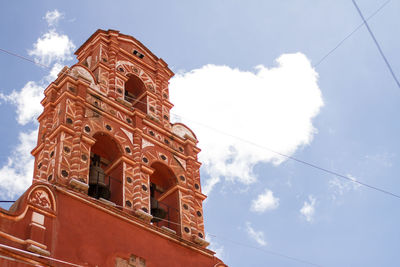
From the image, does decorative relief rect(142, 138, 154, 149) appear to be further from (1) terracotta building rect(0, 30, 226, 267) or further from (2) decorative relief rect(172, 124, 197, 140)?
(2) decorative relief rect(172, 124, 197, 140)

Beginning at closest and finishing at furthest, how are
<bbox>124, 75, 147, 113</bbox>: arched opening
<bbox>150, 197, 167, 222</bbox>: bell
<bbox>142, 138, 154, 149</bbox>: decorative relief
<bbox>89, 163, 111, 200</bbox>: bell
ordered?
<bbox>89, 163, 111, 200</bbox>: bell < <bbox>150, 197, 167, 222</bbox>: bell < <bbox>142, 138, 154, 149</bbox>: decorative relief < <bbox>124, 75, 147, 113</bbox>: arched opening

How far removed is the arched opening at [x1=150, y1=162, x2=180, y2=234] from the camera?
16562 millimetres

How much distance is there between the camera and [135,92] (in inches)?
805

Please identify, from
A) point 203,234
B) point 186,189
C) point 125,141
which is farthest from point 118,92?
point 203,234

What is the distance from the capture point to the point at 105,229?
14062 mm

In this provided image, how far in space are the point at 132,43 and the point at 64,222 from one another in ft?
29.8

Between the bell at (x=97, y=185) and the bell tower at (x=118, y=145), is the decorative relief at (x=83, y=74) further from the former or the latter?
the bell at (x=97, y=185)

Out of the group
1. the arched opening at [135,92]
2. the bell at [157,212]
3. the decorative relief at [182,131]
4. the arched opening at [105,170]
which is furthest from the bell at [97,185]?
the arched opening at [135,92]

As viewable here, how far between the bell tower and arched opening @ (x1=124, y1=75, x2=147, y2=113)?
3 cm

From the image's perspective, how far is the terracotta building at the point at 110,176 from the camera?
12938mm

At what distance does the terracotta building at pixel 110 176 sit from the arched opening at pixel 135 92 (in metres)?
0.04

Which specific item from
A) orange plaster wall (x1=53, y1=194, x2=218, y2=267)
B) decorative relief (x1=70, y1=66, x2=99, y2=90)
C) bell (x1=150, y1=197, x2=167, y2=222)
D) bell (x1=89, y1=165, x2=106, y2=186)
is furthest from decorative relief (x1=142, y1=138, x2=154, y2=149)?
orange plaster wall (x1=53, y1=194, x2=218, y2=267)

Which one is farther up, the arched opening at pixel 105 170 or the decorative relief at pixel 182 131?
the decorative relief at pixel 182 131

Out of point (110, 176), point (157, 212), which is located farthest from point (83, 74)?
point (157, 212)
